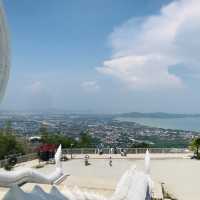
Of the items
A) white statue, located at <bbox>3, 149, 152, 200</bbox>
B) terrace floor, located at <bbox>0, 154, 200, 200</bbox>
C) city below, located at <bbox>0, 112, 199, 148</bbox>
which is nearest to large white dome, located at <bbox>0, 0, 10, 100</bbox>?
white statue, located at <bbox>3, 149, 152, 200</bbox>

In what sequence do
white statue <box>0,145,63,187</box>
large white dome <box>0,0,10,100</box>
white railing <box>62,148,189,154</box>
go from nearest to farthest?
large white dome <box>0,0,10,100</box>, white statue <box>0,145,63,187</box>, white railing <box>62,148,189,154</box>

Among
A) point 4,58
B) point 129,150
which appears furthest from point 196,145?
point 4,58

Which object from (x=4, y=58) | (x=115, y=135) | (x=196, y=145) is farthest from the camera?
(x=115, y=135)

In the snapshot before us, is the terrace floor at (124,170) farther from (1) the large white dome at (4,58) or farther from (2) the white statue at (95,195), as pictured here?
(1) the large white dome at (4,58)

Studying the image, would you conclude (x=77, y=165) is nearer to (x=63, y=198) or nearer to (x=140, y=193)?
(x=140, y=193)

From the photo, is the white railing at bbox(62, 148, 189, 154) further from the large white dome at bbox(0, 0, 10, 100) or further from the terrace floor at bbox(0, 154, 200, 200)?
the large white dome at bbox(0, 0, 10, 100)

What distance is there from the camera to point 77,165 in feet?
94.5

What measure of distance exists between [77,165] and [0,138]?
10633 millimetres

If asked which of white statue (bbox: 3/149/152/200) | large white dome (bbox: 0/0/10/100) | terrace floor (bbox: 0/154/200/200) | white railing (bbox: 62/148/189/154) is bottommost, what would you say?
terrace floor (bbox: 0/154/200/200)

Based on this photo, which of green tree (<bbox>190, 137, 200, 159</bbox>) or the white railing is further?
the white railing

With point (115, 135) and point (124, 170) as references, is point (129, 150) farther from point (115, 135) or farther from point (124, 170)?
point (115, 135)

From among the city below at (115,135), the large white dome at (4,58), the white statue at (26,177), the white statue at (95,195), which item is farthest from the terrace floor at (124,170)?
the large white dome at (4,58)

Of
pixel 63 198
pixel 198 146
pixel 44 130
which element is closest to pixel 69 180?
pixel 63 198

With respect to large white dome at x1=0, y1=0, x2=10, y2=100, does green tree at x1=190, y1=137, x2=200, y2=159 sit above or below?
below
